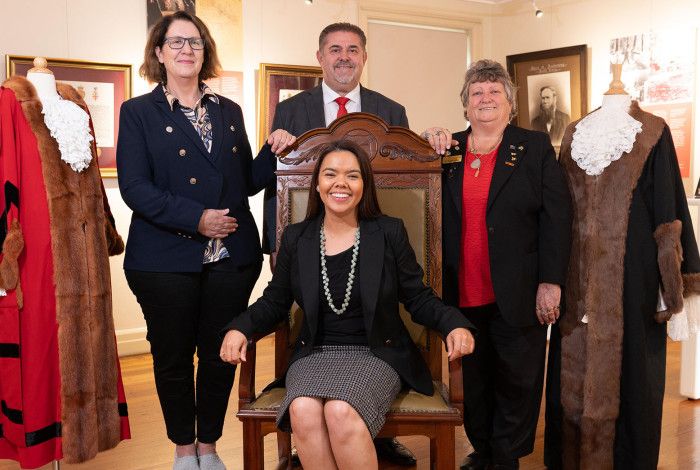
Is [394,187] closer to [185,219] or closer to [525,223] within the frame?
[525,223]

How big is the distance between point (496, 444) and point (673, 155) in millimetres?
1287

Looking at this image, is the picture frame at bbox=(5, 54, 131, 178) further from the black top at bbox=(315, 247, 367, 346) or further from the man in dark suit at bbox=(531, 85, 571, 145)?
A: the man in dark suit at bbox=(531, 85, 571, 145)

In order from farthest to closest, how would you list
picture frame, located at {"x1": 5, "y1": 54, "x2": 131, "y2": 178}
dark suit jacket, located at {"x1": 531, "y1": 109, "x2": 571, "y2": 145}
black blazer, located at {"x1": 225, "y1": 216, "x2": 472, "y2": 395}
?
dark suit jacket, located at {"x1": 531, "y1": 109, "x2": 571, "y2": 145} → picture frame, located at {"x1": 5, "y1": 54, "x2": 131, "y2": 178} → black blazer, located at {"x1": 225, "y1": 216, "x2": 472, "y2": 395}

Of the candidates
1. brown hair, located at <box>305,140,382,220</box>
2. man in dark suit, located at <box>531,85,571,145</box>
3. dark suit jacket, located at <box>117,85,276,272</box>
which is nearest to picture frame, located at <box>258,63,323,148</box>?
man in dark suit, located at <box>531,85,571,145</box>

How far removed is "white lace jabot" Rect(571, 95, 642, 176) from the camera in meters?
2.62

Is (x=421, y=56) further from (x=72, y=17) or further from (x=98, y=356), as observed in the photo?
(x=98, y=356)

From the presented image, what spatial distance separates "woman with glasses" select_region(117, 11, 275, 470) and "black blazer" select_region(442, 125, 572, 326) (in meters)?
0.92

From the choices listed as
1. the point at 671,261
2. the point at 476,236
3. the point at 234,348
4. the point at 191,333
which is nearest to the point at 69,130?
the point at 191,333

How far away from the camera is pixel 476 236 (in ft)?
8.92

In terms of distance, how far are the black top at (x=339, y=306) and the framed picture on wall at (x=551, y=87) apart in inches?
148

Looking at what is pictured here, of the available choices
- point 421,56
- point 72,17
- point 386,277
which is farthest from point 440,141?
point 421,56

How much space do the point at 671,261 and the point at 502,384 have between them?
0.77 metres

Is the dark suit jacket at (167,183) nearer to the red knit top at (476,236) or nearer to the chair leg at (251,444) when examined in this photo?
the chair leg at (251,444)

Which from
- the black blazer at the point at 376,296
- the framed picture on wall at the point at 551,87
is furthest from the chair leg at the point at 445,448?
the framed picture on wall at the point at 551,87
